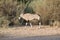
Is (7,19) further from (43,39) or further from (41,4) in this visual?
(43,39)

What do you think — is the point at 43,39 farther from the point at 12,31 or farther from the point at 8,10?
the point at 8,10

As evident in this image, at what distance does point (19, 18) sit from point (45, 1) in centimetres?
288

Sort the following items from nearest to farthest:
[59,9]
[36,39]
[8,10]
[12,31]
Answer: [36,39] < [12,31] < [59,9] < [8,10]

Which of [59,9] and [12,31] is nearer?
[12,31]

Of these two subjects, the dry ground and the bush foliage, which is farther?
the bush foliage

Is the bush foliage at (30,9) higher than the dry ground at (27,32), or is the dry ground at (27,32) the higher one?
the bush foliage at (30,9)

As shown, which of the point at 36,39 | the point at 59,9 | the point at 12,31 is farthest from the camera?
the point at 59,9

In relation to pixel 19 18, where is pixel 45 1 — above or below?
above

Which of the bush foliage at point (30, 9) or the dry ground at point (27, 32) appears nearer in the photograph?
the dry ground at point (27, 32)

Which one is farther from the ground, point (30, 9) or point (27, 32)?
point (30, 9)

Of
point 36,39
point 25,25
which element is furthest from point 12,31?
point 36,39

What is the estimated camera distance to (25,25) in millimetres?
22531

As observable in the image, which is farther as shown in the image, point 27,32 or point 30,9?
point 30,9

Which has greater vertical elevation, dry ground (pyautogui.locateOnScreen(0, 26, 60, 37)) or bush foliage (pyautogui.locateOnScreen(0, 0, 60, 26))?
bush foliage (pyautogui.locateOnScreen(0, 0, 60, 26))
